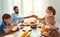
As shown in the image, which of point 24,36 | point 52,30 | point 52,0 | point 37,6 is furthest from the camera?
point 37,6

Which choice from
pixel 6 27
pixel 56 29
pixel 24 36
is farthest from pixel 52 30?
pixel 6 27

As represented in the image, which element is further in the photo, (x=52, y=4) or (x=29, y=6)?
(x=29, y=6)

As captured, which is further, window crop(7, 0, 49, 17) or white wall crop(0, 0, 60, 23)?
window crop(7, 0, 49, 17)

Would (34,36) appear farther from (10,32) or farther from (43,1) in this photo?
(43,1)

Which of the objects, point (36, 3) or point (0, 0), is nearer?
point (0, 0)

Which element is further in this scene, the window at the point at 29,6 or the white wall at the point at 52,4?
the window at the point at 29,6

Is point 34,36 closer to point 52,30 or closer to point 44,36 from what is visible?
point 44,36

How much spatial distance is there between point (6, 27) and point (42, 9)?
2.10 metres

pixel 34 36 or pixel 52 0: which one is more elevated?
pixel 52 0

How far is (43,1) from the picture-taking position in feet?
15.3

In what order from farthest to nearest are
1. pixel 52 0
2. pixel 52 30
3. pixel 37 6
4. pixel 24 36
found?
pixel 37 6, pixel 52 0, pixel 52 30, pixel 24 36

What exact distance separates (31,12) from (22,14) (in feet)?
0.96

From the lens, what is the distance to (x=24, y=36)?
2230 millimetres

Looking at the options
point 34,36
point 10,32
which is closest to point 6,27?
point 10,32
